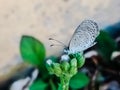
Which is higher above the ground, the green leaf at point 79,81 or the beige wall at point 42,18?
the beige wall at point 42,18

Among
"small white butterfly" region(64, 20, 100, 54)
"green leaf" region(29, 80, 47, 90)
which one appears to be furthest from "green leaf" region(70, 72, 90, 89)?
"small white butterfly" region(64, 20, 100, 54)

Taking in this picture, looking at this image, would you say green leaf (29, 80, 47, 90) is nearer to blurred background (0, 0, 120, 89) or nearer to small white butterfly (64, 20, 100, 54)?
blurred background (0, 0, 120, 89)

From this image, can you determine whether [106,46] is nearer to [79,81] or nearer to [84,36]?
[79,81]

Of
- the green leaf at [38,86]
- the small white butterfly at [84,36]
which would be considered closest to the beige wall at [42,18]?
the green leaf at [38,86]

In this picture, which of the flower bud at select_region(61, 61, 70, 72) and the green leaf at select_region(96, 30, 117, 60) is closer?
the flower bud at select_region(61, 61, 70, 72)

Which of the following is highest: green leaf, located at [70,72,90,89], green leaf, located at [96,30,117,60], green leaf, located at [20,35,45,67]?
green leaf, located at [20,35,45,67]

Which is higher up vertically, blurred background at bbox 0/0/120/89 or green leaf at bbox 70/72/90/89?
blurred background at bbox 0/0/120/89

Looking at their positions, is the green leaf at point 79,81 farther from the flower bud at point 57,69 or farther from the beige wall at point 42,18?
the flower bud at point 57,69

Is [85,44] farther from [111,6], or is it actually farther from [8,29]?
[111,6]

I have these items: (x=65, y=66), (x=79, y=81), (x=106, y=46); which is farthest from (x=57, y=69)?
(x=106, y=46)
